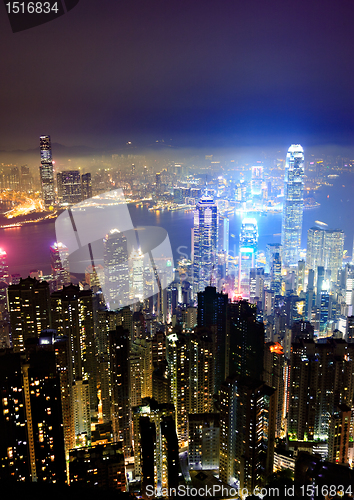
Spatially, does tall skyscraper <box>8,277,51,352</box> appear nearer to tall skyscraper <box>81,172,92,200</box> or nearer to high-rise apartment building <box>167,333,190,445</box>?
tall skyscraper <box>81,172,92,200</box>

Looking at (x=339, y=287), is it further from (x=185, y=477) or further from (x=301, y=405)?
(x=185, y=477)

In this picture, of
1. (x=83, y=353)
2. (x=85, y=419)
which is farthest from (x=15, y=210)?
(x=85, y=419)

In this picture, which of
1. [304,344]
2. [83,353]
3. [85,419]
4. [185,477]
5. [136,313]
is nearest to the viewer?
[185,477]

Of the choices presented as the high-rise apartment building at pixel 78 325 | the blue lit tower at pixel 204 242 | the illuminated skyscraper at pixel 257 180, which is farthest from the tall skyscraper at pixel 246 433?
the illuminated skyscraper at pixel 257 180

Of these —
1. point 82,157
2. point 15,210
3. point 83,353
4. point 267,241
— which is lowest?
point 83,353

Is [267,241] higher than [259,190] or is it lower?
lower

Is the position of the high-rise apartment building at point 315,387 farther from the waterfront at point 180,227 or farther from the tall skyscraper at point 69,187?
the tall skyscraper at point 69,187
